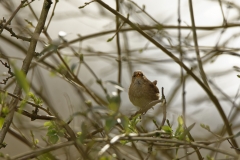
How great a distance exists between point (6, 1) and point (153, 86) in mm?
809

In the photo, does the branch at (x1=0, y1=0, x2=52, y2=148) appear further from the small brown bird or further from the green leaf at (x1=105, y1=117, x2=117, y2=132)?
the small brown bird

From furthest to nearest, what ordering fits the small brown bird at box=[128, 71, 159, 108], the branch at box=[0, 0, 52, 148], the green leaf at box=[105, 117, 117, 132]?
the small brown bird at box=[128, 71, 159, 108]
the branch at box=[0, 0, 52, 148]
the green leaf at box=[105, 117, 117, 132]

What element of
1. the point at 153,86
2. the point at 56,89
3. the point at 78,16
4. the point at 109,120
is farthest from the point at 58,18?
the point at 109,120

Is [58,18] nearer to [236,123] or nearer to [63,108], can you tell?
[63,108]

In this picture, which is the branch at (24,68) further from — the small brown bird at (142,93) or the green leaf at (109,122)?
the small brown bird at (142,93)

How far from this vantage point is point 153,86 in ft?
6.39

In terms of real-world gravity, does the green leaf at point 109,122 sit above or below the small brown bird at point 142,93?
below

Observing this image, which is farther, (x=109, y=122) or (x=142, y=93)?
(x=142, y=93)

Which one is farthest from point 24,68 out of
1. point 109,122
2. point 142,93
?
point 142,93

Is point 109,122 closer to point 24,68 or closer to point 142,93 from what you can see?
point 24,68

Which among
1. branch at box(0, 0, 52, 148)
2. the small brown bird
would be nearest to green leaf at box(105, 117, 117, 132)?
branch at box(0, 0, 52, 148)

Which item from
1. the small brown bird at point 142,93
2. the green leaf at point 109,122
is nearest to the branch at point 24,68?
the green leaf at point 109,122

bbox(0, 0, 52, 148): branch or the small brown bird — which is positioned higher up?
the small brown bird

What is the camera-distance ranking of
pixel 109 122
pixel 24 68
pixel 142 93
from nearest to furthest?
pixel 109 122 < pixel 24 68 < pixel 142 93
